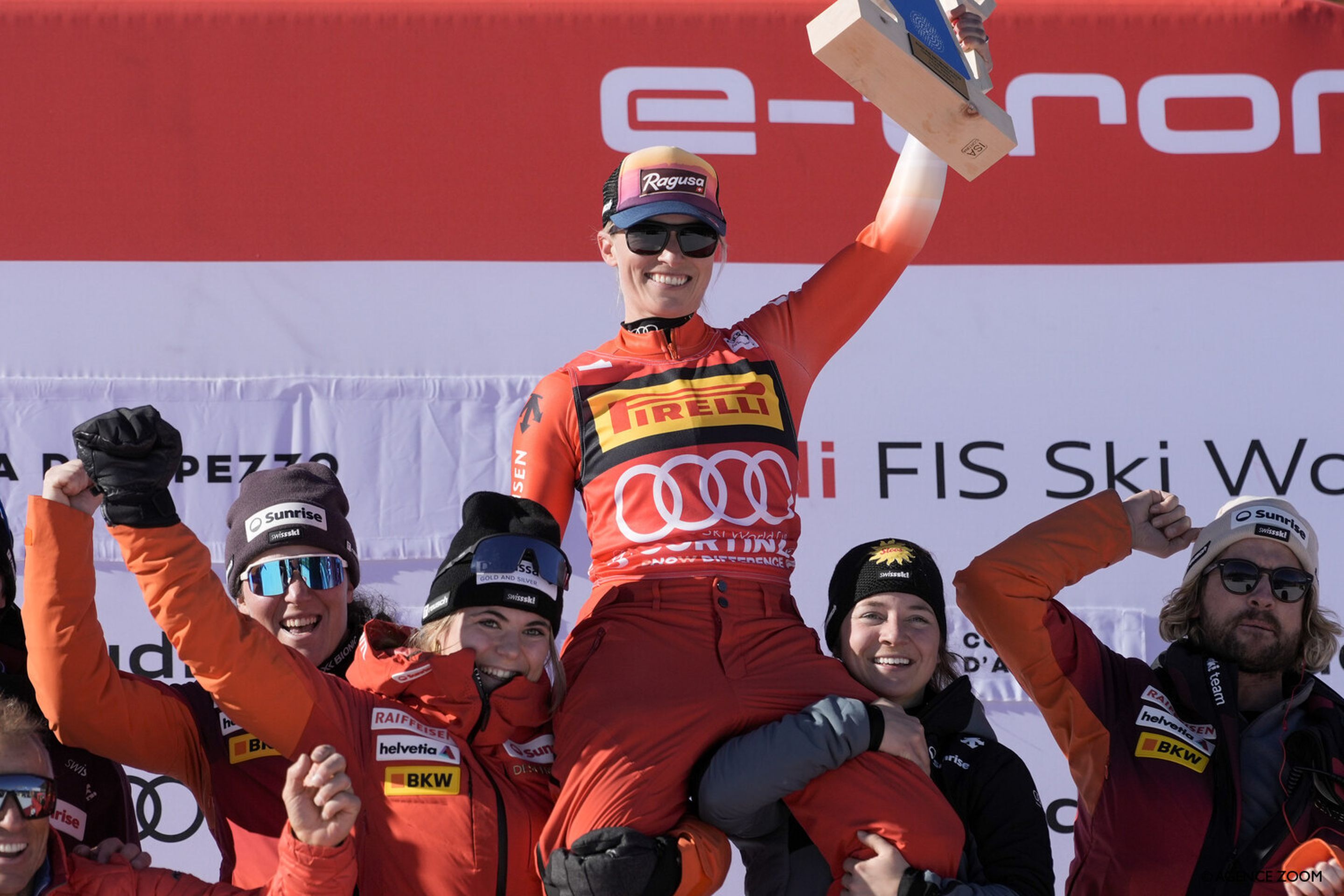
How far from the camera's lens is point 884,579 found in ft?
9.74

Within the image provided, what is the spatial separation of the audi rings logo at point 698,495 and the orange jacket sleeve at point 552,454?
139 millimetres

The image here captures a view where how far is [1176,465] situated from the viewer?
427 cm

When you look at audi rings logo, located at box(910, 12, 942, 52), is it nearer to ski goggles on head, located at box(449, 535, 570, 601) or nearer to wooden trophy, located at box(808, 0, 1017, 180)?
wooden trophy, located at box(808, 0, 1017, 180)

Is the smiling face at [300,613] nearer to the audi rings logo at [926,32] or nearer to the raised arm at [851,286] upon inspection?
the raised arm at [851,286]

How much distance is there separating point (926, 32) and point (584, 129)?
163cm

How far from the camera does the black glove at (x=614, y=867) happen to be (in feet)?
7.92

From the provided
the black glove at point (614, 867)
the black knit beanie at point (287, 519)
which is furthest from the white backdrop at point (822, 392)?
the black glove at point (614, 867)

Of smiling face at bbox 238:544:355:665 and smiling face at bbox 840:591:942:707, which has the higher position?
smiling face at bbox 238:544:355:665

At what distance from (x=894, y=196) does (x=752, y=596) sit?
890 mm

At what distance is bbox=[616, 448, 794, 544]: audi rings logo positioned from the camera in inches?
110

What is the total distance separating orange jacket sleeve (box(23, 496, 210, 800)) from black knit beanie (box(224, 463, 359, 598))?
42 centimetres

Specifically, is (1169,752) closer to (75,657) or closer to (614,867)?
(614,867)

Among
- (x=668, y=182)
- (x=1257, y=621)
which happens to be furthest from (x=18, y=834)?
(x=1257, y=621)

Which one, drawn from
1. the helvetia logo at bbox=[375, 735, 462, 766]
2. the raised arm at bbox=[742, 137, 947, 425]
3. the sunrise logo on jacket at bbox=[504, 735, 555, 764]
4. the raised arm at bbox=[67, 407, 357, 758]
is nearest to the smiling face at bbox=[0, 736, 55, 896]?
the raised arm at bbox=[67, 407, 357, 758]
